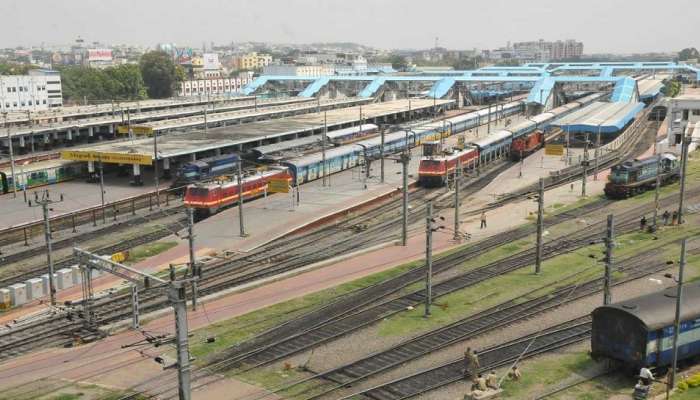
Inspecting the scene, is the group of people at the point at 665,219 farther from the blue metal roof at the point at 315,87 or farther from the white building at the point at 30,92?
the white building at the point at 30,92

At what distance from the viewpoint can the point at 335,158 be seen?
5981cm

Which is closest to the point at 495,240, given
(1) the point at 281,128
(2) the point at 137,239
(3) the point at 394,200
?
(3) the point at 394,200

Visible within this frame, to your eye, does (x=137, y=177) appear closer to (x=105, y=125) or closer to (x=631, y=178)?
(x=105, y=125)

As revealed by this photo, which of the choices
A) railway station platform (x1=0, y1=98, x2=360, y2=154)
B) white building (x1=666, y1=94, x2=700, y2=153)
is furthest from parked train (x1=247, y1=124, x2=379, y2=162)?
white building (x1=666, y1=94, x2=700, y2=153)

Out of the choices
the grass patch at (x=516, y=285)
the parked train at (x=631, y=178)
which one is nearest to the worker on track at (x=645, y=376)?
the grass patch at (x=516, y=285)

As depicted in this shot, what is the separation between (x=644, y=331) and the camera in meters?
20.1

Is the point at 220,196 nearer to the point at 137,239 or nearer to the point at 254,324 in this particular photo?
the point at 137,239

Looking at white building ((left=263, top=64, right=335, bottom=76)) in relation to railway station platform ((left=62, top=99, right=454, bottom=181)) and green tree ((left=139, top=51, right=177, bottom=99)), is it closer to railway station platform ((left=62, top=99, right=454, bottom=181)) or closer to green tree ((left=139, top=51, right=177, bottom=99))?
green tree ((left=139, top=51, right=177, bottom=99))

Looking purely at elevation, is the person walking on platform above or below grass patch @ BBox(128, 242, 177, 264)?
above

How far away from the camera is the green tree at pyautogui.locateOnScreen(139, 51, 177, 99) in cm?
14762

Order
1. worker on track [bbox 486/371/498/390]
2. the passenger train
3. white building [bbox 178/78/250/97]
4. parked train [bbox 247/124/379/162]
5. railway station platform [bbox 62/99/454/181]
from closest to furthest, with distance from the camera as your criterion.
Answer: worker on track [bbox 486/371/498/390] < the passenger train < railway station platform [bbox 62/99/454/181] < parked train [bbox 247/124/379/162] < white building [bbox 178/78/250/97]

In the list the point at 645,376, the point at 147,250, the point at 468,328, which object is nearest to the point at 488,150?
the point at 147,250

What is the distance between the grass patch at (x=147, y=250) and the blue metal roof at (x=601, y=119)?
41.7 meters

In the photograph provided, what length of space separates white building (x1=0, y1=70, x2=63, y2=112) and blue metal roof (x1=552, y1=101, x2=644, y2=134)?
8897 centimetres
